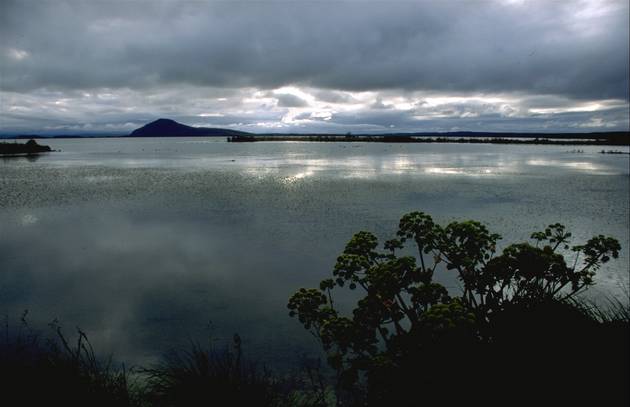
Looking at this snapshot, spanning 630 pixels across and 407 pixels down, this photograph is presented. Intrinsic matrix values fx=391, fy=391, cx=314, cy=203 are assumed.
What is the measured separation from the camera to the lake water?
8.69 meters

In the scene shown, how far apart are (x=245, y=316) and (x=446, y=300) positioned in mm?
5284

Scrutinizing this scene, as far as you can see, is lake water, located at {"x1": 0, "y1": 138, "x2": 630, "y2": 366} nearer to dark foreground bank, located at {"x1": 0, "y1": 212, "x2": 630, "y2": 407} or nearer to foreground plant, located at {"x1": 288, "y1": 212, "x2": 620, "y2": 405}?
dark foreground bank, located at {"x1": 0, "y1": 212, "x2": 630, "y2": 407}

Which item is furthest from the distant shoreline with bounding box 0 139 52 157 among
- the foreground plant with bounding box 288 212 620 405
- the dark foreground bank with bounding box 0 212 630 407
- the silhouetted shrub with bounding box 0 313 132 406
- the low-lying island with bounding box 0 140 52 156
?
the foreground plant with bounding box 288 212 620 405

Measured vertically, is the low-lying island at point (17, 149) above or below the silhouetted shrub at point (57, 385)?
above

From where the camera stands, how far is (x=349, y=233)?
52.6 feet

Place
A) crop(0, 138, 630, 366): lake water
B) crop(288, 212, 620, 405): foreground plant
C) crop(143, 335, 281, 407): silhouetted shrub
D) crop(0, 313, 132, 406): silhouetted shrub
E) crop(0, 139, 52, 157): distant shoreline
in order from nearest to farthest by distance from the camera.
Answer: crop(288, 212, 620, 405): foreground plant < crop(0, 313, 132, 406): silhouetted shrub < crop(143, 335, 281, 407): silhouetted shrub < crop(0, 138, 630, 366): lake water < crop(0, 139, 52, 157): distant shoreline

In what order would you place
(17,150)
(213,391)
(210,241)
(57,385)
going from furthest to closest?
(17,150), (210,241), (213,391), (57,385)

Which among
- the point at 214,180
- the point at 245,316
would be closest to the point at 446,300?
the point at 245,316

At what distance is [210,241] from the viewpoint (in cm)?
1501

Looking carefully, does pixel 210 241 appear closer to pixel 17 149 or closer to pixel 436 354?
pixel 436 354

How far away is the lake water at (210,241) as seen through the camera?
8.69 m

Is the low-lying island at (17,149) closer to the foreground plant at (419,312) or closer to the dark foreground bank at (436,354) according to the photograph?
the dark foreground bank at (436,354)

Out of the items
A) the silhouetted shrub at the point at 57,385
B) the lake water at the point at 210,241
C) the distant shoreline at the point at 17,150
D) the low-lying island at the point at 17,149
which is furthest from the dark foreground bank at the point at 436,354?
the low-lying island at the point at 17,149

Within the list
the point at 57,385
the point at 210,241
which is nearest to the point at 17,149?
the point at 210,241
